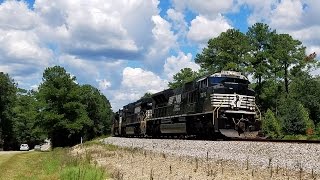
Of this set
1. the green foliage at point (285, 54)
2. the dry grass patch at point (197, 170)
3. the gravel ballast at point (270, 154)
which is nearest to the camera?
the dry grass patch at point (197, 170)

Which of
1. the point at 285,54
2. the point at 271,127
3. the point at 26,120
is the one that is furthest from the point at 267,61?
the point at 26,120

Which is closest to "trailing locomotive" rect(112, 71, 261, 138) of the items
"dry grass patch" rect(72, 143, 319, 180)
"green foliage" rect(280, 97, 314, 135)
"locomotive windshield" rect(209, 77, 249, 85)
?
"locomotive windshield" rect(209, 77, 249, 85)

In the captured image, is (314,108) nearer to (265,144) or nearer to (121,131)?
(121,131)

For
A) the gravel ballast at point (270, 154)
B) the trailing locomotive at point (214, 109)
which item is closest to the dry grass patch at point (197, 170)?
the gravel ballast at point (270, 154)

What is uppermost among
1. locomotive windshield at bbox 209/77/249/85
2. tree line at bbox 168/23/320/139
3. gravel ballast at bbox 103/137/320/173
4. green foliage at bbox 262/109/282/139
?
tree line at bbox 168/23/320/139

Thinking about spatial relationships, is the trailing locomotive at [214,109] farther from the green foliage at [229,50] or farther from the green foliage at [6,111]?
the green foliage at [6,111]

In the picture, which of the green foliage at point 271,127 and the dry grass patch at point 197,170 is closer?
the dry grass patch at point 197,170

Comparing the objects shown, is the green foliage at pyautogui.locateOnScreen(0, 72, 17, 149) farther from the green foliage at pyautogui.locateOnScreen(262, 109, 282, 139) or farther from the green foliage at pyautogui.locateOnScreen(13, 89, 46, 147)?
the green foliage at pyautogui.locateOnScreen(262, 109, 282, 139)

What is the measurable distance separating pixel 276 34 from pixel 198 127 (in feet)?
154

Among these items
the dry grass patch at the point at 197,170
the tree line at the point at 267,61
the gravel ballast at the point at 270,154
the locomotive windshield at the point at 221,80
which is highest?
the tree line at the point at 267,61

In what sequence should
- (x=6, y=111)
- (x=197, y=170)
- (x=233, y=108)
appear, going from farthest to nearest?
(x=6, y=111) < (x=233, y=108) < (x=197, y=170)

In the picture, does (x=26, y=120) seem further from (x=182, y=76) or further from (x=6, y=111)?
(x=182, y=76)

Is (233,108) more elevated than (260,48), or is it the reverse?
(260,48)

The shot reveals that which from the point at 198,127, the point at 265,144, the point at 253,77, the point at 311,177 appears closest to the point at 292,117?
the point at 253,77
